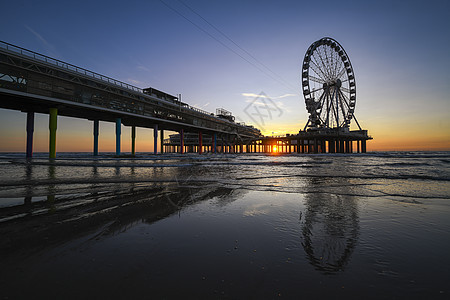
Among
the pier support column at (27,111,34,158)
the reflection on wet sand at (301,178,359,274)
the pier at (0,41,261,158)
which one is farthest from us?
the pier support column at (27,111,34,158)

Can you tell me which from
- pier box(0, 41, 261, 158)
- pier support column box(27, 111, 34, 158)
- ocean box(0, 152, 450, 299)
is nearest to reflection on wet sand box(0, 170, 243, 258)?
ocean box(0, 152, 450, 299)

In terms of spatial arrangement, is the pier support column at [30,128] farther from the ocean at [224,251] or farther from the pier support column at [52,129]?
the ocean at [224,251]

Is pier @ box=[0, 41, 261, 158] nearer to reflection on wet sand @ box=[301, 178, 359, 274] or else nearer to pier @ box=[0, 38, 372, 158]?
pier @ box=[0, 38, 372, 158]

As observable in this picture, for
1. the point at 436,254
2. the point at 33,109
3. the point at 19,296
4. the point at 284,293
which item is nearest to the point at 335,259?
the point at 284,293

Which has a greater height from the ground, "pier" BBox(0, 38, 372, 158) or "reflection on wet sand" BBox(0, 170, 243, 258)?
"pier" BBox(0, 38, 372, 158)

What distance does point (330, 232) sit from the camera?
260cm

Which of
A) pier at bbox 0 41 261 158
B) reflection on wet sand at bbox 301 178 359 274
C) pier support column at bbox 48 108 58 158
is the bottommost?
reflection on wet sand at bbox 301 178 359 274

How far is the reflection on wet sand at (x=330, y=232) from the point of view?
6.14 feet

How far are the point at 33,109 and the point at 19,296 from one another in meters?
35.6

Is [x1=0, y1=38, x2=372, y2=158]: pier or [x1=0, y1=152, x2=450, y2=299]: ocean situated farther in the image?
[x1=0, y1=38, x2=372, y2=158]: pier

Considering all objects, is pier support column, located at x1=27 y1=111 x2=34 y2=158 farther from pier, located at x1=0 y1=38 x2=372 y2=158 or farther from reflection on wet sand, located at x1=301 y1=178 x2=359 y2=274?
reflection on wet sand, located at x1=301 y1=178 x2=359 y2=274

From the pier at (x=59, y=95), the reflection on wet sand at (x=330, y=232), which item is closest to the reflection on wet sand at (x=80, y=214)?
the reflection on wet sand at (x=330, y=232)

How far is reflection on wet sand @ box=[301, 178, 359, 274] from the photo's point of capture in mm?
1871

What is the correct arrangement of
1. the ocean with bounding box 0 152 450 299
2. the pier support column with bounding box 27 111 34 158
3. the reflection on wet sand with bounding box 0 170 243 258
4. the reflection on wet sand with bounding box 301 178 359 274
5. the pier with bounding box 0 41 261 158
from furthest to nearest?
1. the pier support column with bounding box 27 111 34 158
2. the pier with bounding box 0 41 261 158
3. the reflection on wet sand with bounding box 0 170 243 258
4. the reflection on wet sand with bounding box 301 178 359 274
5. the ocean with bounding box 0 152 450 299
